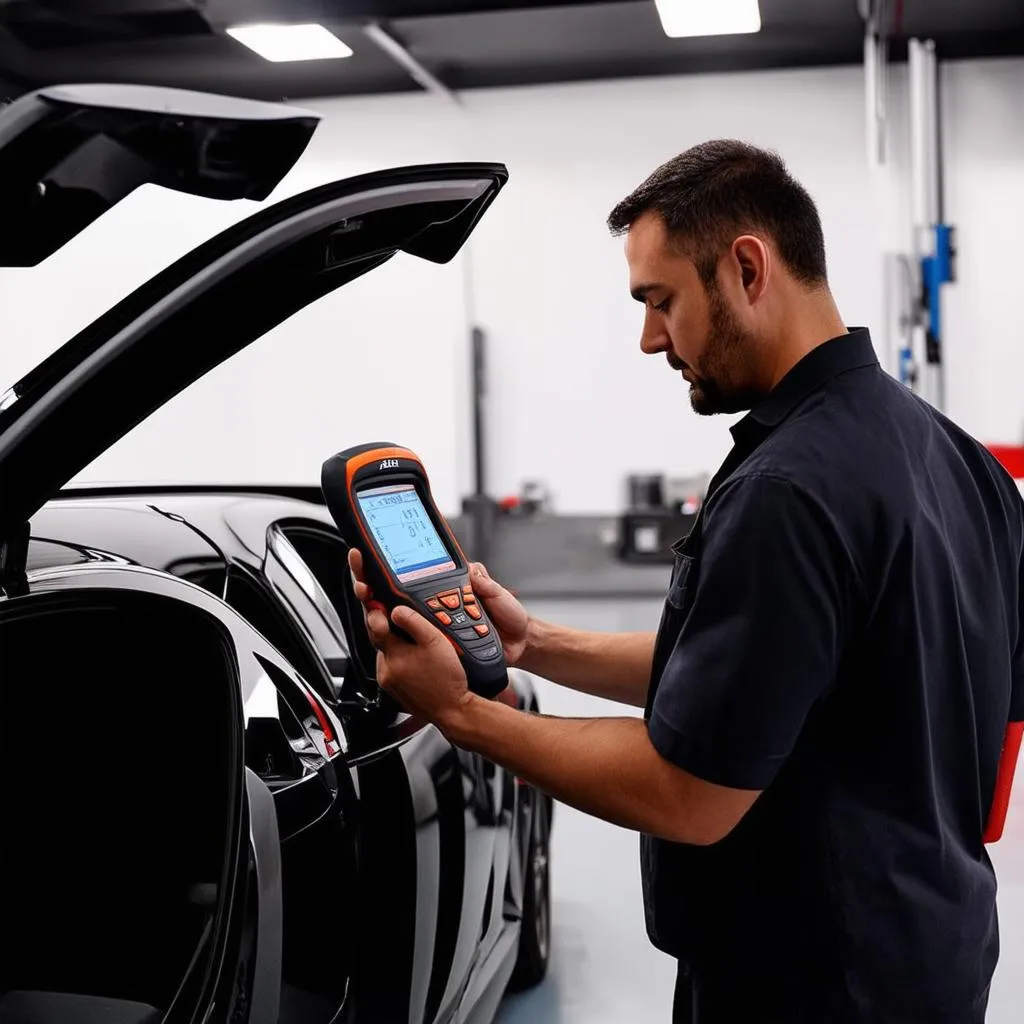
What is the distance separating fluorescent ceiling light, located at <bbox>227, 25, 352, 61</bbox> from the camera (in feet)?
22.1

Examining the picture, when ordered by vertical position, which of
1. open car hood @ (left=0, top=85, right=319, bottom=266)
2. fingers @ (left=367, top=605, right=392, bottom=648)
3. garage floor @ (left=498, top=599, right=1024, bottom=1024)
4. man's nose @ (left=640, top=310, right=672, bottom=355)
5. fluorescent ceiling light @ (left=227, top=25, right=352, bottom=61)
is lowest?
garage floor @ (left=498, top=599, right=1024, bottom=1024)

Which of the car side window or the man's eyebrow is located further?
the car side window

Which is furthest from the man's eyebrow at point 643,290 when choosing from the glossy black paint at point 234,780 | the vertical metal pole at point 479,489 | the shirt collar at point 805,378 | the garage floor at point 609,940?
the vertical metal pole at point 479,489

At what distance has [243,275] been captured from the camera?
1062 millimetres

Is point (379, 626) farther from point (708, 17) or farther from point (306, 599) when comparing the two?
point (708, 17)

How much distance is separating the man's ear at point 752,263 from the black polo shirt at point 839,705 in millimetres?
90

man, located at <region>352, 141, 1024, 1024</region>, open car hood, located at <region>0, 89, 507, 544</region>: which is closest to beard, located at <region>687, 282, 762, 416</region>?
man, located at <region>352, 141, 1024, 1024</region>

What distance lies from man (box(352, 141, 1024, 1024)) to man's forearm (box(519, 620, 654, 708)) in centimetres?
38

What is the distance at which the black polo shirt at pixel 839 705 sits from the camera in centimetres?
117

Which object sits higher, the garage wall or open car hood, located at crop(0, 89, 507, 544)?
the garage wall

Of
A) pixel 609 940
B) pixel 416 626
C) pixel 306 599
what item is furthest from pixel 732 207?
pixel 609 940

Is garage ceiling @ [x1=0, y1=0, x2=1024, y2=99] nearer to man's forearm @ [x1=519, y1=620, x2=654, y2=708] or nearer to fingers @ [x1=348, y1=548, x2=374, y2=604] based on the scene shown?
man's forearm @ [x1=519, y1=620, x2=654, y2=708]

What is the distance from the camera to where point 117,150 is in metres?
0.92

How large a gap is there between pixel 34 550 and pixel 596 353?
7.12 meters
